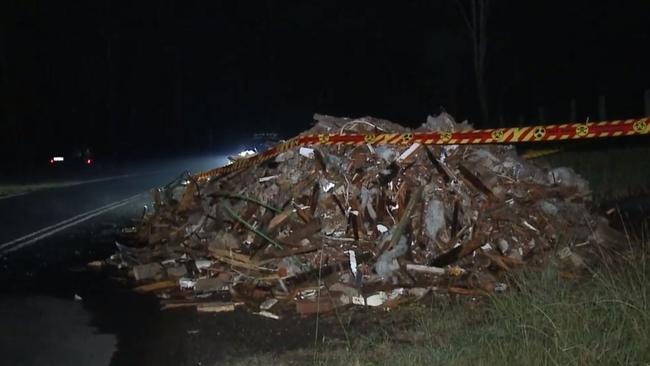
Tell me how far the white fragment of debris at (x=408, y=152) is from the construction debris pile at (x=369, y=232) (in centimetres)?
2

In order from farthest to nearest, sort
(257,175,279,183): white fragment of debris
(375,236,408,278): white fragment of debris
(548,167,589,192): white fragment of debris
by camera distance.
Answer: (257,175,279,183): white fragment of debris, (548,167,589,192): white fragment of debris, (375,236,408,278): white fragment of debris

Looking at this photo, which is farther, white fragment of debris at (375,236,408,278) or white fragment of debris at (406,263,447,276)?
white fragment of debris at (375,236,408,278)

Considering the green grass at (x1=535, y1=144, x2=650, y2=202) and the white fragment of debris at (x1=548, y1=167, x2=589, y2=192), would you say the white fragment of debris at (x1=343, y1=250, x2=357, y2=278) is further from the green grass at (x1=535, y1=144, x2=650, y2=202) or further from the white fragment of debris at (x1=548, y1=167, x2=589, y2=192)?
the green grass at (x1=535, y1=144, x2=650, y2=202)

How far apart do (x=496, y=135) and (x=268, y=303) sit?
4779mm

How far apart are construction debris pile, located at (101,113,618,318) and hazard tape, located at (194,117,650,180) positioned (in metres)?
0.14

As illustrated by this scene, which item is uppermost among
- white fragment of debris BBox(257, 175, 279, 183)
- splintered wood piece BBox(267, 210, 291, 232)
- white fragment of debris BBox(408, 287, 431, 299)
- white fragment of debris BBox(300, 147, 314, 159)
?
white fragment of debris BBox(300, 147, 314, 159)

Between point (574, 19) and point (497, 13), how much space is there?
9107 mm

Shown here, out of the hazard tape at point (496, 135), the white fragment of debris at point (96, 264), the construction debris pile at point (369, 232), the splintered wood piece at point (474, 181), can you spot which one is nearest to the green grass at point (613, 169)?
the hazard tape at point (496, 135)

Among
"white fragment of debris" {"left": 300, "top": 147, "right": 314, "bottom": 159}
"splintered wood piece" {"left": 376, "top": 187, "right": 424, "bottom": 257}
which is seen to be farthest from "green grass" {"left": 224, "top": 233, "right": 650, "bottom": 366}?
"white fragment of debris" {"left": 300, "top": 147, "right": 314, "bottom": 159}

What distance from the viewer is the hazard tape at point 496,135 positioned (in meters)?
11.1

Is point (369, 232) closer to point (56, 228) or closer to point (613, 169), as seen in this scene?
point (613, 169)

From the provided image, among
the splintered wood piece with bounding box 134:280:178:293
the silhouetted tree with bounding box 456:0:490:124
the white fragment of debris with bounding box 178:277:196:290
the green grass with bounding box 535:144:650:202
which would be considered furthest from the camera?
the silhouetted tree with bounding box 456:0:490:124

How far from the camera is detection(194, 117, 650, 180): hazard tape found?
1112 cm

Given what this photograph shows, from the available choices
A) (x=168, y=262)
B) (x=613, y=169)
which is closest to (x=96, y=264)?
(x=168, y=262)
